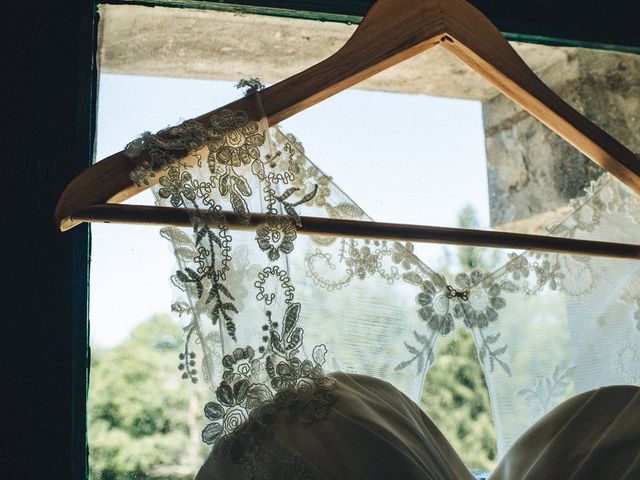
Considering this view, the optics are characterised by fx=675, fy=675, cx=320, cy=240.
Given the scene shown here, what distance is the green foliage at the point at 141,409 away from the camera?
1235 millimetres

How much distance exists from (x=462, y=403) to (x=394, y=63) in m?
1.07

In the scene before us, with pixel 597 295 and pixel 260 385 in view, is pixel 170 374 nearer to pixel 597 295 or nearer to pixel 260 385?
pixel 260 385

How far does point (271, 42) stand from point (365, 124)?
0.37 metres

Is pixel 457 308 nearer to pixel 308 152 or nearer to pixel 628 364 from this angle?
pixel 628 364

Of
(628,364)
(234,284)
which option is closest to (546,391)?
(628,364)

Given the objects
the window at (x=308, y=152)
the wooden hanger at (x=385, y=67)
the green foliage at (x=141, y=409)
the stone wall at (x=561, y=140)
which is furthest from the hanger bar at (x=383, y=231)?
the stone wall at (x=561, y=140)

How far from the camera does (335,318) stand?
92cm

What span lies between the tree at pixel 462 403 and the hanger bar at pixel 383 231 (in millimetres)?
559

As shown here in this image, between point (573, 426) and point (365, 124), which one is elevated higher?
point (365, 124)

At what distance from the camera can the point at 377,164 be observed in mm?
1727

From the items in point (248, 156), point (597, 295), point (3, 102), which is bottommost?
point (597, 295)

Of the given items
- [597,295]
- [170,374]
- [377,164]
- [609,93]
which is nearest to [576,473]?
[597,295]

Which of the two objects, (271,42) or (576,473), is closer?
(576,473)

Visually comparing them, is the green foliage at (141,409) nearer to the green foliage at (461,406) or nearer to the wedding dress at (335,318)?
the wedding dress at (335,318)
